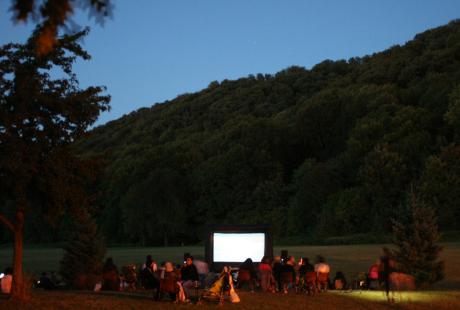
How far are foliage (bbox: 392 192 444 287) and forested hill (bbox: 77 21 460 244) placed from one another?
3290cm

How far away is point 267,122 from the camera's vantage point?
88.8 m

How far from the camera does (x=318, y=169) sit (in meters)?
73.7

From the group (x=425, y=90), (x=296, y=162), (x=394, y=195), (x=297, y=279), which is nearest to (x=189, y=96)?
(x=296, y=162)

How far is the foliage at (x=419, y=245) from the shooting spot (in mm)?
24719

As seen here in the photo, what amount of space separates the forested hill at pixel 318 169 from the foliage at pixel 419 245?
108 ft

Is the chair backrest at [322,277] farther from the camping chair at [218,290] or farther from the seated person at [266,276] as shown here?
the camping chair at [218,290]

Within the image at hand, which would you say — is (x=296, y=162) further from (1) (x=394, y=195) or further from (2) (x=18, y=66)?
(2) (x=18, y=66)

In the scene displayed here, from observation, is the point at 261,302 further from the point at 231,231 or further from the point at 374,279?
the point at 231,231

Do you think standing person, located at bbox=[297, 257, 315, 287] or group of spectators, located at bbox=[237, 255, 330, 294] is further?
standing person, located at bbox=[297, 257, 315, 287]

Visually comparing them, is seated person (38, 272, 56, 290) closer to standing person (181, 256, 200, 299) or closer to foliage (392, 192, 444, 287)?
standing person (181, 256, 200, 299)

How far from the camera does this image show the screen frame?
27406mm

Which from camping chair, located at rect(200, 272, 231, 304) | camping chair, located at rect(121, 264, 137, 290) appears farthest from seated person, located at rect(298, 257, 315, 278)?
camping chair, located at rect(121, 264, 137, 290)

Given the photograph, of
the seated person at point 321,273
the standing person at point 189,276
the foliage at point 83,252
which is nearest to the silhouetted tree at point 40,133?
the standing person at point 189,276

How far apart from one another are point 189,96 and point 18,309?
506 ft
